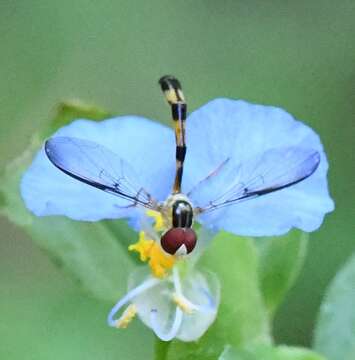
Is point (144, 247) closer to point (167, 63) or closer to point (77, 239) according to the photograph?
point (77, 239)

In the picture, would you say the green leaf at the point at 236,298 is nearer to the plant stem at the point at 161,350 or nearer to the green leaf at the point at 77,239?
the plant stem at the point at 161,350

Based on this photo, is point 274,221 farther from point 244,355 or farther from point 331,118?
point 331,118

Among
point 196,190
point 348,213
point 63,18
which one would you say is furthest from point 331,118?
point 196,190

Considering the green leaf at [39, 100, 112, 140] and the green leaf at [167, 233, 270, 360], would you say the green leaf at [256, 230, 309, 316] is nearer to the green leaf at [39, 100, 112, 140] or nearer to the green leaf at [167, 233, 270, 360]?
the green leaf at [167, 233, 270, 360]

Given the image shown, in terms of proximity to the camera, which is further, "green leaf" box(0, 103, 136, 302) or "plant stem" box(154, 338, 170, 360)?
"green leaf" box(0, 103, 136, 302)

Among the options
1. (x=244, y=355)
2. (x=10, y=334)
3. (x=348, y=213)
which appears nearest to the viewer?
(x=244, y=355)

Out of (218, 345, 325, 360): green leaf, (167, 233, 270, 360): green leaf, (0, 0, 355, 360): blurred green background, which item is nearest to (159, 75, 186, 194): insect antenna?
(167, 233, 270, 360): green leaf

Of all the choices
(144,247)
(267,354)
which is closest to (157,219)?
(144,247)
